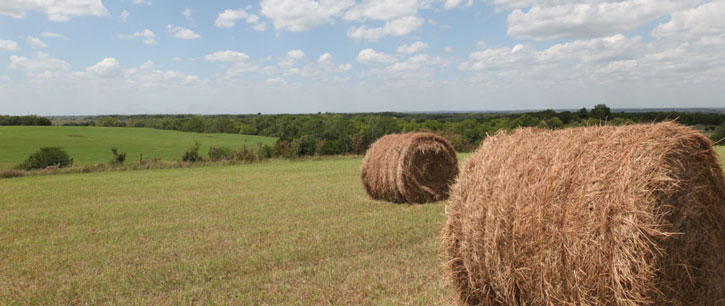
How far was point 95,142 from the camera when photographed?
41312 millimetres

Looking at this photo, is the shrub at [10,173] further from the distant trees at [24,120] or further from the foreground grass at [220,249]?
the distant trees at [24,120]

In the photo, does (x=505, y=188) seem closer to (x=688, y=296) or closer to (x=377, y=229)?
(x=688, y=296)

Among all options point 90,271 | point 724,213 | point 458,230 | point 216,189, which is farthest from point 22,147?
point 724,213

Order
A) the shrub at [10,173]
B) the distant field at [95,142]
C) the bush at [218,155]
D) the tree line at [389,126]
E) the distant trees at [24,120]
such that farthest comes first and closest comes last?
the distant trees at [24,120]
the distant field at [95,142]
the bush at [218,155]
the tree line at [389,126]
the shrub at [10,173]

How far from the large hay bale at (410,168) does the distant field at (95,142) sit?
80.6ft

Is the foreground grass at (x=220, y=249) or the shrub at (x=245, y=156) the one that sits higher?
the foreground grass at (x=220, y=249)

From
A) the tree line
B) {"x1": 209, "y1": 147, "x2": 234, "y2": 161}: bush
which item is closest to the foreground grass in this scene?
the tree line

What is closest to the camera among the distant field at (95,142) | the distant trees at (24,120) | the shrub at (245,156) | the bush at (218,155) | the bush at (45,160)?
the bush at (45,160)

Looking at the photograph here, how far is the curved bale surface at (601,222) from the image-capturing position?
3.61 meters

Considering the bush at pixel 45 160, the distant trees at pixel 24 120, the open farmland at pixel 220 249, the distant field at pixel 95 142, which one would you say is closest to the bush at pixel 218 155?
the distant field at pixel 95 142

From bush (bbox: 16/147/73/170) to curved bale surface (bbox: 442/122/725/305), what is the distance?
83.6 ft

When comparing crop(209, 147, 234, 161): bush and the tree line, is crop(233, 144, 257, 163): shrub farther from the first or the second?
the tree line

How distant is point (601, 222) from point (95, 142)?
46.1 m

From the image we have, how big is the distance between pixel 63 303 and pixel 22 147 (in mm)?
38114
